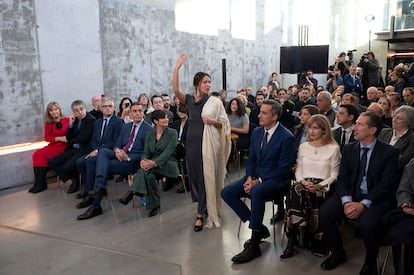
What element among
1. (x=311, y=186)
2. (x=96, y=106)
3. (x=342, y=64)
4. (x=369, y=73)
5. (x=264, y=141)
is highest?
(x=342, y=64)

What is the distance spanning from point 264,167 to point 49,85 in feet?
13.1

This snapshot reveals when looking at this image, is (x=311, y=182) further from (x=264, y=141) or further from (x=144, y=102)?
(x=144, y=102)

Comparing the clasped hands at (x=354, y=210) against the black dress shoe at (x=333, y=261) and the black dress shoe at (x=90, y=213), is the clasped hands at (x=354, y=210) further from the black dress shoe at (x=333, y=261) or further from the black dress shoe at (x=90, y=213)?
the black dress shoe at (x=90, y=213)

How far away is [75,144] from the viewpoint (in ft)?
18.1

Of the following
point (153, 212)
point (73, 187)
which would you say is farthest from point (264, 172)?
point (73, 187)

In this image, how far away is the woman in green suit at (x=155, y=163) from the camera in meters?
4.28

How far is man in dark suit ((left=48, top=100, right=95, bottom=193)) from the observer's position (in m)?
5.25

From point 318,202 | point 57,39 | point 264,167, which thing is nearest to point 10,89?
point 57,39

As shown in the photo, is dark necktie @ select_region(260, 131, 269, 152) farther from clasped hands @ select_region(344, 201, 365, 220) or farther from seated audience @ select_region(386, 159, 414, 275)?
seated audience @ select_region(386, 159, 414, 275)

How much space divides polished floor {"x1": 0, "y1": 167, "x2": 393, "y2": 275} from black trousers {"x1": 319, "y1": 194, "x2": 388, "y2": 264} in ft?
0.70

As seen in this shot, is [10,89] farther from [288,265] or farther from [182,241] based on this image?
[288,265]

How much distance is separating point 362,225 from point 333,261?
42 centimetres

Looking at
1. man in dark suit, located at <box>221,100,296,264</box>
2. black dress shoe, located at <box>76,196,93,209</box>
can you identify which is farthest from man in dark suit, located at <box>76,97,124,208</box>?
man in dark suit, located at <box>221,100,296,264</box>

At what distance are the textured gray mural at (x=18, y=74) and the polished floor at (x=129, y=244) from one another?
123 cm
